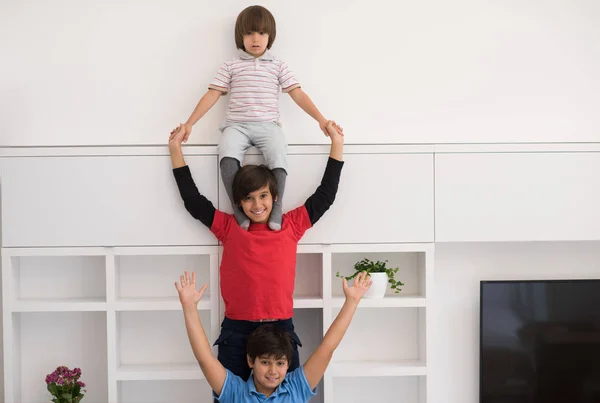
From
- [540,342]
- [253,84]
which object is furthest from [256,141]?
[540,342]

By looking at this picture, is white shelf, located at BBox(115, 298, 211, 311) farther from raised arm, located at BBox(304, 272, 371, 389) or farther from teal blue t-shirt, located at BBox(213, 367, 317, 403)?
raised arm, located at BBox(304, 272, 371, 389)

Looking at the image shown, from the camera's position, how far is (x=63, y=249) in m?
2.28

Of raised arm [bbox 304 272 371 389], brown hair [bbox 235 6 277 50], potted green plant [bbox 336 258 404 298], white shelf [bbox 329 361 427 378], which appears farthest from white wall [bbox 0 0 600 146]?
white shelf [bbox 329 361 427 378]

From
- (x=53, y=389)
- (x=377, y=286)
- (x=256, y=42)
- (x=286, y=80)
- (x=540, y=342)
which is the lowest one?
(x=53, y=389)

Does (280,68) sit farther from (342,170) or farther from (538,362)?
(538,362)

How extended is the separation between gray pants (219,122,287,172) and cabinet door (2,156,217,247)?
235mm

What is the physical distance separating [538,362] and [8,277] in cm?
195

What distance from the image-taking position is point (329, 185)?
2211 millimetres

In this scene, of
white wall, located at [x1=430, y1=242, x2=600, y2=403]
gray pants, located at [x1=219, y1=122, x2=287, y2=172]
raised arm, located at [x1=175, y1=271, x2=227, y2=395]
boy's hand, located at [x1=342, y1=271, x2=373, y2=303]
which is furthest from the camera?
white wall, located at [x1=430, y1=242, x2=600, y2=403]

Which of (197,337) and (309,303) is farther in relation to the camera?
(309,303)

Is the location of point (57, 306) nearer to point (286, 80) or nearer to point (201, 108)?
point (201, 108)

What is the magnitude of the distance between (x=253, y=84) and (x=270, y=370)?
3.23ft

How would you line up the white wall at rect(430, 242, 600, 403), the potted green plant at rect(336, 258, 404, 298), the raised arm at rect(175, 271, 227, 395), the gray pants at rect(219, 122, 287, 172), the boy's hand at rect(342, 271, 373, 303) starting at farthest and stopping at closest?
the white wall at rect(430, 242, 600, 403)
the potted green plant at rect(336, 258, 404, 298)
the gray pants at rect(219, 122, 287, 172)
the boy's hand at rect(342, 271, 373, 303)
the raised arm at rect(175, 271, 227, 395)

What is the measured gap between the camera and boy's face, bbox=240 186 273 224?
212 centimetres
